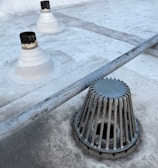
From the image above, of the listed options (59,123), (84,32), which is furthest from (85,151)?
(84,32)

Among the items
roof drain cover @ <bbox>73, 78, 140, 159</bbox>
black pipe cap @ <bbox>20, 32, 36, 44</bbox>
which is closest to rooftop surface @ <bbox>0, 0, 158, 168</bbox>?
roof drain cover @ <bbox>73, 78, 140, 159</bbox>

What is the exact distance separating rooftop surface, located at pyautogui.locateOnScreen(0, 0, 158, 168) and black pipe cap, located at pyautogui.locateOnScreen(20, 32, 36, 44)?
33 centimetres

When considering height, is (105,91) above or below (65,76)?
above

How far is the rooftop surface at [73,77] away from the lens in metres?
1.18

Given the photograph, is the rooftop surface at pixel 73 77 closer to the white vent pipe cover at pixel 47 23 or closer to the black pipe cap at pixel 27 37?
the white vent pipe cover at pixel 47 23

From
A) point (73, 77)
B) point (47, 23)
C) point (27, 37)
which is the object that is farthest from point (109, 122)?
point (47, 23)

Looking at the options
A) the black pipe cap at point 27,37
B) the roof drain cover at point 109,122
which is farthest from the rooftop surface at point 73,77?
the black pipe cap at point 27,37

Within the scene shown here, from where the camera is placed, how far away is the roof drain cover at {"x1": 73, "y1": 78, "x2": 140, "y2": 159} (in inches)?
44.6

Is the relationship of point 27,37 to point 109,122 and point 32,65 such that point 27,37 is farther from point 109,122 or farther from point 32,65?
point 109,122

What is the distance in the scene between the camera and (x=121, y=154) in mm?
1160

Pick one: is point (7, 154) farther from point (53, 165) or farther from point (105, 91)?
point (105, 91)

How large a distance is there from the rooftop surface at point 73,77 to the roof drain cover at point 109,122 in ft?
0.17

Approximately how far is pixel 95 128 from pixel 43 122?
1.28 ft

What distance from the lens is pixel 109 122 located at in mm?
1154
